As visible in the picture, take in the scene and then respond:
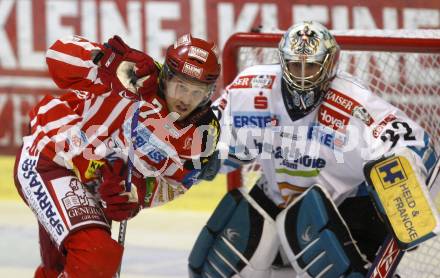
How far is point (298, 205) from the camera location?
4383mm

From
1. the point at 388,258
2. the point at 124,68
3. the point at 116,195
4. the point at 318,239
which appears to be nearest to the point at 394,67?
the point at 318,239

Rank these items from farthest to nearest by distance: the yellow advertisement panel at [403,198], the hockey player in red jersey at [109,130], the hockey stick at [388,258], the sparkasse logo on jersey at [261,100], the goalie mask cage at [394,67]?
1. the goalie mask cage at [394,67]
2. the sparkasse logo on jersey at [261,100]
3. the hockey stick at [388,258]
4. the hockey player in red jersey at [109,130]
5. the yellow advertisement panel at [403,198]

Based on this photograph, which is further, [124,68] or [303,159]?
[303,159]

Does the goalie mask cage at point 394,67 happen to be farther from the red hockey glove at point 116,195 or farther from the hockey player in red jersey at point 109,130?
the red hockey glove at point 116,195

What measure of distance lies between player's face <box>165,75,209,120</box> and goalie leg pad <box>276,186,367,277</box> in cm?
62

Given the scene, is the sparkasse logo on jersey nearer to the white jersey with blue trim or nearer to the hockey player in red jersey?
the white jersey with blue trim

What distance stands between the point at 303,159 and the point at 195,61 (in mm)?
682

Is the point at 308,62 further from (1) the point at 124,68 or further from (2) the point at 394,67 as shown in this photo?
(2) the point at 394,67

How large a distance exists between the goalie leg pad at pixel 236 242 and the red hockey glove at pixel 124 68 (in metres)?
0.72

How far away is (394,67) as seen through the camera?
16.4ft

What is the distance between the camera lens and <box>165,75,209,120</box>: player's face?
4.04 meters

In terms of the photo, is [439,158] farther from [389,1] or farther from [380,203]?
[389,1]

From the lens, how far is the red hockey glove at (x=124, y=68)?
4.05 meters

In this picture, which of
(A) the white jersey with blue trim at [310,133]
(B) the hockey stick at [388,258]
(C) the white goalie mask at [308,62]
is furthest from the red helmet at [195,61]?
(B) the hockey stick at [388,258]
